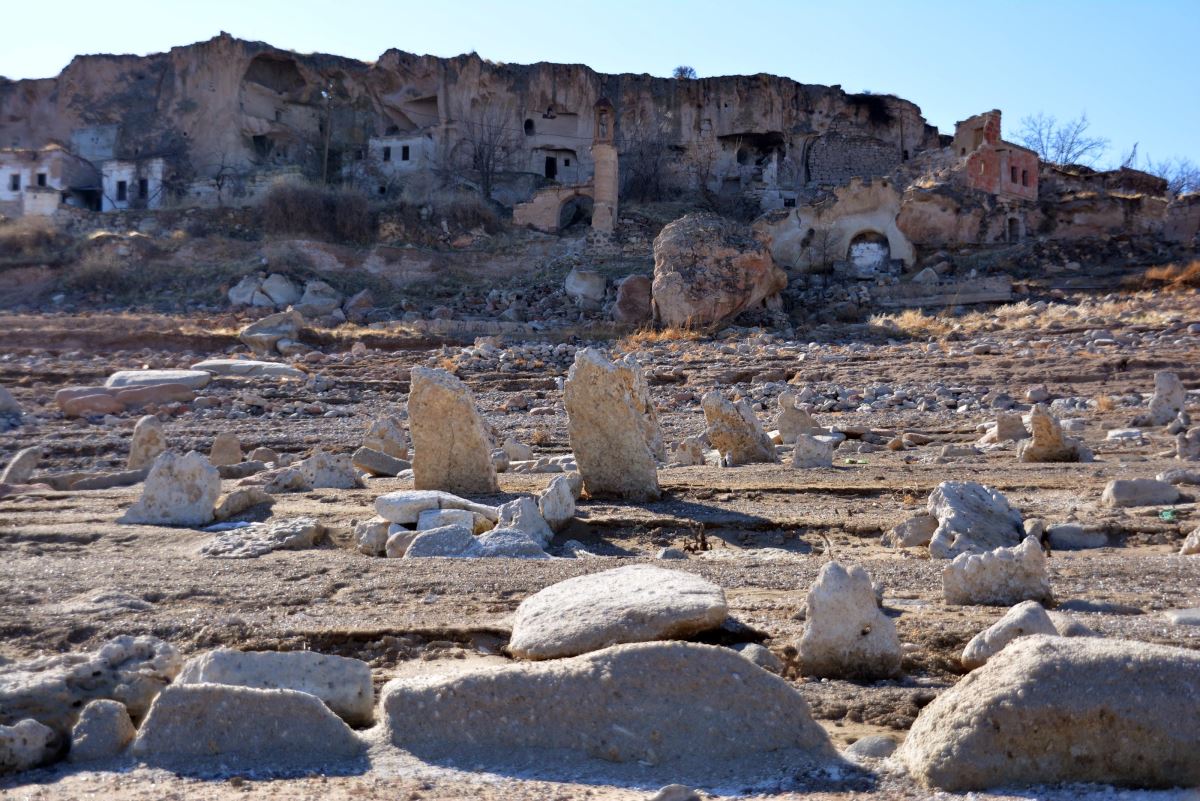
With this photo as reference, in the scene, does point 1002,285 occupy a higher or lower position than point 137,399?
higher

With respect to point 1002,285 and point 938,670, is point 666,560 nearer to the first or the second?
point 938,670

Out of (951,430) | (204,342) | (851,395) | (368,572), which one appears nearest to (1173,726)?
(368,572)

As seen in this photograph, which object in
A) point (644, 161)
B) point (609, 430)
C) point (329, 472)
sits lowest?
point (329, 472)

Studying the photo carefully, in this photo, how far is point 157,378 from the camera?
44.3 feet

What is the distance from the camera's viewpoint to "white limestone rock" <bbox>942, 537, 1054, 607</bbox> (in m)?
3.70

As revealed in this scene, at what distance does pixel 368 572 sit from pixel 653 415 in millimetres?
2848

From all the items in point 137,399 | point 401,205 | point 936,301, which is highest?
point 401,205

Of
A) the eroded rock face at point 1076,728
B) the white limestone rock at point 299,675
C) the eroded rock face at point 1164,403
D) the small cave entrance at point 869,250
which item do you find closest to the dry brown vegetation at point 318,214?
the small cave entrance at point 869,250

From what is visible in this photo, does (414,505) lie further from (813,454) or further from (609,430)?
(813,454)

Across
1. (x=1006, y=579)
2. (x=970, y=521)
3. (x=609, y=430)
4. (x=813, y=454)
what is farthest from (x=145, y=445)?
(x=1006, y=579)

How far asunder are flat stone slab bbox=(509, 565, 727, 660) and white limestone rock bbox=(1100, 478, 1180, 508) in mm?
2894

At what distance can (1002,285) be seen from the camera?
891 inches

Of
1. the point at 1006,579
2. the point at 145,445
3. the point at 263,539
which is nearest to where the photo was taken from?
the point at 1006,579

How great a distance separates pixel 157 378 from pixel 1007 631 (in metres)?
12.1
